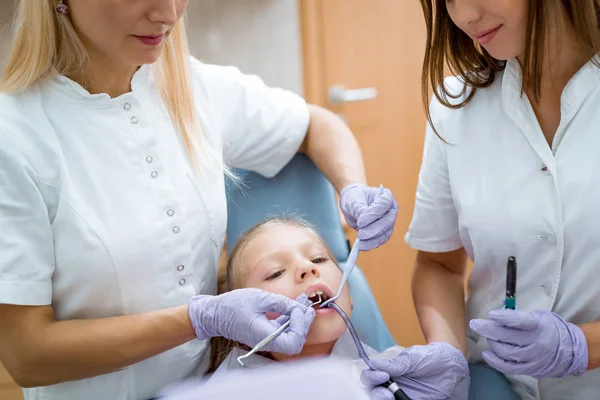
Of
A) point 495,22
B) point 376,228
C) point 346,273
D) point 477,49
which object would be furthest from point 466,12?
point 346,273

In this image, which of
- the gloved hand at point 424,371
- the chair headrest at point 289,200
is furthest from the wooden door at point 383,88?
the gloved hand at point 424,371

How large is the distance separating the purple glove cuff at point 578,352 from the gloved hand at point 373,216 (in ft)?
1.52

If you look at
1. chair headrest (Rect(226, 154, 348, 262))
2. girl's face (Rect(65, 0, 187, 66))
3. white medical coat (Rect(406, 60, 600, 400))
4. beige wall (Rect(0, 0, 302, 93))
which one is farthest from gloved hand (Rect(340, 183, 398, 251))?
beige wall (Rect(0, 0, 302, 93))

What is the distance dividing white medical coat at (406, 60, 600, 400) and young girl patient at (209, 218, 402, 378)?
0.27 m

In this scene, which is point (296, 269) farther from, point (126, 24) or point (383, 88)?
point (383, 88)

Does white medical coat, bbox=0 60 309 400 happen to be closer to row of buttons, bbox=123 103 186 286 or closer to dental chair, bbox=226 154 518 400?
row of buttons, bbox=123 103 186 286

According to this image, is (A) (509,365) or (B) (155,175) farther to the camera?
(B) (155,175)

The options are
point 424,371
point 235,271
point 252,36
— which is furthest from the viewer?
point 252,36

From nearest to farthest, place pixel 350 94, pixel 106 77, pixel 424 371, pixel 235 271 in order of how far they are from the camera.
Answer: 1. pixel 424 371
2. pixel 106 77
3. pixel 235 271
4. pixel 350 94

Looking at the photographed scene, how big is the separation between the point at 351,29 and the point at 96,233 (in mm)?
2182

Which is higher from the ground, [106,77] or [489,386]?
[106,77]

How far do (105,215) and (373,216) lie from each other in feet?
2.02

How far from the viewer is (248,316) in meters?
1.34

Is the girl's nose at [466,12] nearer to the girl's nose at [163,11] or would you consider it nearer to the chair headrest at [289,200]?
the girl's nose at [163,11]
